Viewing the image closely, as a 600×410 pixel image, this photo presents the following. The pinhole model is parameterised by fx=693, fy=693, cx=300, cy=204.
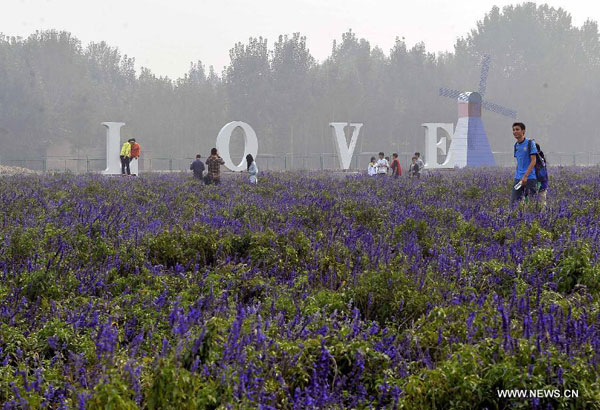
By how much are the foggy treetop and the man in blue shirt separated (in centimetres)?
5985

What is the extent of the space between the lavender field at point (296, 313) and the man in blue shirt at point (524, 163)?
1.61 meters

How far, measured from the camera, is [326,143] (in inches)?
2943

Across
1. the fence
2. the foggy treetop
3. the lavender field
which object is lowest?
the lavender field

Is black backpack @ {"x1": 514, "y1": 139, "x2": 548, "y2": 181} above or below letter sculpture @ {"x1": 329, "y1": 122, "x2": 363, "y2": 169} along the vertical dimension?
below

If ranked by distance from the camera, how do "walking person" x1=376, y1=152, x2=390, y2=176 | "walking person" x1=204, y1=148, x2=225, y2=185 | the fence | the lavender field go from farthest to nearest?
the fence
"walking person" x1=376, y1=152, x2=390, y2=176
"walking person" x1=204, y1=148, x2=225, y2=185
the lavender field

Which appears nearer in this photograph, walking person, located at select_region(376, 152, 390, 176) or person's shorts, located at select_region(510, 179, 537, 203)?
person's shorts, located at select_region(510, 179, 537, 203)

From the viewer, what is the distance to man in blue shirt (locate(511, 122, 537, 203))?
10953 millimetres

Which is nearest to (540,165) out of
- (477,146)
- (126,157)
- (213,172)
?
(213,172)

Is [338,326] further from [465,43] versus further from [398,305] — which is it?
[465,43]

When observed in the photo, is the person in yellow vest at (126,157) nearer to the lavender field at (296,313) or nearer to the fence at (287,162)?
the lavender field at (296,313)

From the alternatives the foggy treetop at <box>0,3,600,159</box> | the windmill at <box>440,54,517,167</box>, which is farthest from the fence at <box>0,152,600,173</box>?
the windmill at <box>440,54,517,167</box>

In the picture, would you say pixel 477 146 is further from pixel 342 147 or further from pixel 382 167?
pixel 382 167

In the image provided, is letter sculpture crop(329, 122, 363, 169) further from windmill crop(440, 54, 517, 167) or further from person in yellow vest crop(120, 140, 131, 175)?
person in yellow vest crop(120, 140, 131, 175)

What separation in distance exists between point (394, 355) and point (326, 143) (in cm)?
7112
